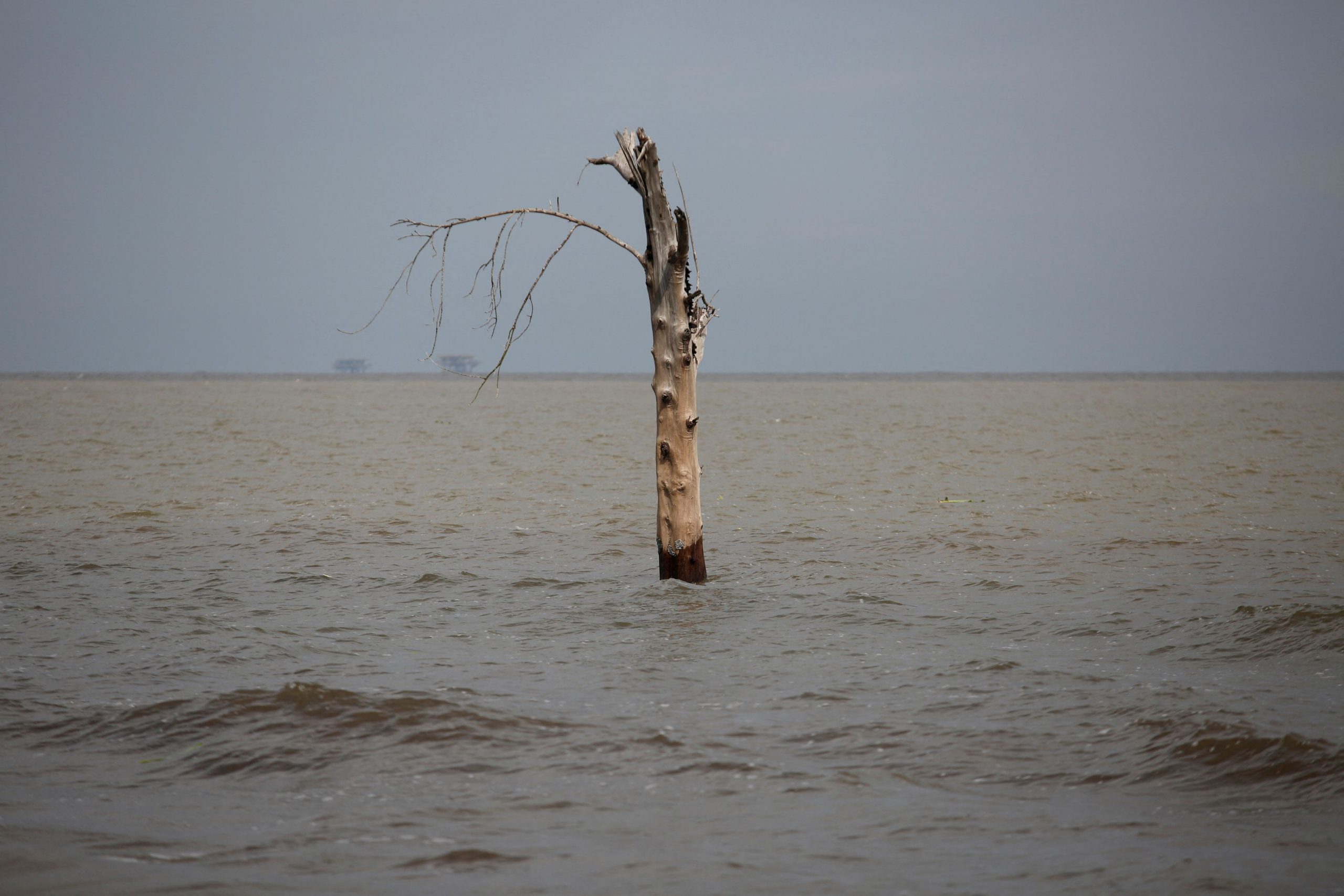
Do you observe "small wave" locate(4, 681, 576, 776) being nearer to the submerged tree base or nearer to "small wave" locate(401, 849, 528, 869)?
"small wave" locate(401, 849, 528, 869)

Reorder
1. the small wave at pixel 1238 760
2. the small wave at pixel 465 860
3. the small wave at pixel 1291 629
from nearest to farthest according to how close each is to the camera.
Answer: the small wave at pixel 465 860
the small wave at pixel 1238 760
the small wave at pixel 1291 629

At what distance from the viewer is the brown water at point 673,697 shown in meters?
4.93

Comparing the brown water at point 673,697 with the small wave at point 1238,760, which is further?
the small wave at point 1238,760

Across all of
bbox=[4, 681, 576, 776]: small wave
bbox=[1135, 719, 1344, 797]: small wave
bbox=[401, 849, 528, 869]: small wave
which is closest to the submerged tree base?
bbox=[4, 681, 576, 776]: small wave

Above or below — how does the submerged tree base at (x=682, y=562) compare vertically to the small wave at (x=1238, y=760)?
above

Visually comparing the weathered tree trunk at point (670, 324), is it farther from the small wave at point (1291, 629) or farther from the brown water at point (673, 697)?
the small wave at point (1291, 629)

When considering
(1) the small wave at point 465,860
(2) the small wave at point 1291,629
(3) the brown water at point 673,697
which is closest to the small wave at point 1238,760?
(3) the brown water at point 673,697

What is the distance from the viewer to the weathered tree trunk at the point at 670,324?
10320mm

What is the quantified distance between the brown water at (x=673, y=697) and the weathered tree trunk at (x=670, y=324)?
4.23 feet

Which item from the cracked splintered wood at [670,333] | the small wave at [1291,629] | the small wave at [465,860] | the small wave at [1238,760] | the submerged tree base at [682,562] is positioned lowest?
the small wave at [465,860]

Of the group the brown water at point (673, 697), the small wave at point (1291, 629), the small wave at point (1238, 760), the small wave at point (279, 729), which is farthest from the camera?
the small wave at point (1291, 629)

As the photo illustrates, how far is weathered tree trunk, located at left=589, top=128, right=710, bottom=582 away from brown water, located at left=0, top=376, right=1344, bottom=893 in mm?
1289

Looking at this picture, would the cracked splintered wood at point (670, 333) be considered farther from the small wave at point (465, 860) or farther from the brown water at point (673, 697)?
the small wave at point (465, 860)

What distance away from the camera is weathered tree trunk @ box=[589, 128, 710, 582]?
1032 centimetres
